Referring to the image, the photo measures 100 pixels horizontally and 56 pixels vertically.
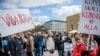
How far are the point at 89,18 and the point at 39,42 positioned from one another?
968 millimetres

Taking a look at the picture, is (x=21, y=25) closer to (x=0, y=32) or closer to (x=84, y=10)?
(x=0, y=32)

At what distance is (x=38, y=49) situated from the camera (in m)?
5.42

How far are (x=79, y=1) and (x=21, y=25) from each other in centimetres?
106

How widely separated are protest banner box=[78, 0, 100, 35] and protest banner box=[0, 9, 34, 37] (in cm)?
87

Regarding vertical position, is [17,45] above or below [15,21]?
below

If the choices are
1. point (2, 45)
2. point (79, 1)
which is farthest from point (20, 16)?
point (79, 1)

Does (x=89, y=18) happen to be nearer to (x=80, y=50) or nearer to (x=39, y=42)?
(x=80, y=50)

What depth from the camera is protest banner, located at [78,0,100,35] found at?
4.90m

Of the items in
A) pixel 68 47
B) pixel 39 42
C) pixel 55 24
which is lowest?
pixel 68 47

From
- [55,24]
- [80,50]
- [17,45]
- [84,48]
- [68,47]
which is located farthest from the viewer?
[68,47]

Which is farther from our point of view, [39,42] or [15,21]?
[39,42]

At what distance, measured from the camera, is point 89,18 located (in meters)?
5.01

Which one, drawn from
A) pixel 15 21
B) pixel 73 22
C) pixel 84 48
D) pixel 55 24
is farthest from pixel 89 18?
pixel 15 21

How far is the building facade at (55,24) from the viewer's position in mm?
5320
